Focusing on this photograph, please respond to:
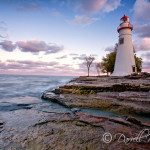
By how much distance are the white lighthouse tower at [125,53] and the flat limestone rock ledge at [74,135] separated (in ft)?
73.2

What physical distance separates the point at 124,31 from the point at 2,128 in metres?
27.6

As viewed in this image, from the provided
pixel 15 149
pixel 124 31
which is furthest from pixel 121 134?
pixel 124 31

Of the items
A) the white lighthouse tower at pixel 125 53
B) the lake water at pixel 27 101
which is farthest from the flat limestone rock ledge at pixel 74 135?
the white lighthouse tower at pixel 125 53

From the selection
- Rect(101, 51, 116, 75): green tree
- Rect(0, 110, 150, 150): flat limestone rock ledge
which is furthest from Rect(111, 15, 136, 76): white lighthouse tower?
Rect(0, 110, 150, 150): flat limestone rock ledge

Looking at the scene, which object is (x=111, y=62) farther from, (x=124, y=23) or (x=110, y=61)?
(x=124, y=23)

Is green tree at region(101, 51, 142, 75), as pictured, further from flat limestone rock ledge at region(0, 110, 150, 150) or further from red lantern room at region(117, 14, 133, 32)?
flat limestone rock ledge at region(0, 110, 150, 150)

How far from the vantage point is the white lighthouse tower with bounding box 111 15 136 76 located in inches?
904

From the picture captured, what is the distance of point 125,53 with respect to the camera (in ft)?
77.1

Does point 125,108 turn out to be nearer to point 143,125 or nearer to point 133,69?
point 143,125

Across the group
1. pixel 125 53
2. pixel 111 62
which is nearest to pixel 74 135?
pixel 125 53

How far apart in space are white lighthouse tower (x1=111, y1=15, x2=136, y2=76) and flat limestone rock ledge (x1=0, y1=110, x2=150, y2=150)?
2230cm

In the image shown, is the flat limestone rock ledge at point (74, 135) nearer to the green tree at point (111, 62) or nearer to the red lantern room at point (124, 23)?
the red lantern room at point (124, 23)

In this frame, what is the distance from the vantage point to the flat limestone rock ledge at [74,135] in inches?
81.2

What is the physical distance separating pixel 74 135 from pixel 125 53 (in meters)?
24.6
